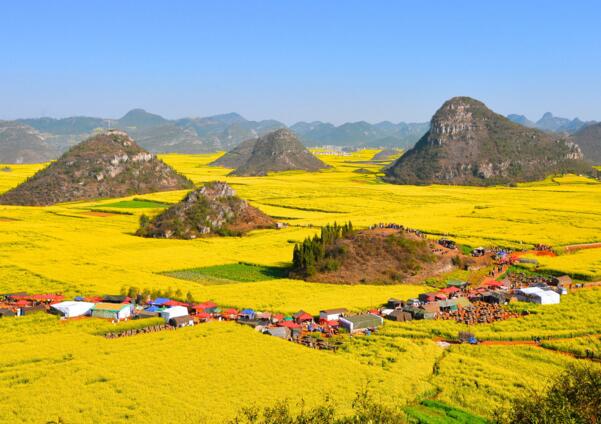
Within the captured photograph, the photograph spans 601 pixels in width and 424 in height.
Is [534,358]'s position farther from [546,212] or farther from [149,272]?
[546,212]

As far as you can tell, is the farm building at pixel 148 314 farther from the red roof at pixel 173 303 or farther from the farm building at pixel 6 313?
the farm building at pixel 6 313

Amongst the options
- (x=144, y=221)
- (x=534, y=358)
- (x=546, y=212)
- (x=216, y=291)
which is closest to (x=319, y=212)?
(x=144, y=221)

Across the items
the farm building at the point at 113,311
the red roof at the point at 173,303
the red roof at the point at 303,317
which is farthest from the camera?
the red roof at the point at 173,303

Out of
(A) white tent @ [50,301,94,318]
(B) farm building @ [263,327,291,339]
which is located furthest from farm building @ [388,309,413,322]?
(A) white tent @ [50,301,94,318]

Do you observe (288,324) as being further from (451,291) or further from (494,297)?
(494,297)

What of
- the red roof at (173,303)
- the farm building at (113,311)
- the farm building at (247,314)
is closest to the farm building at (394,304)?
the farm building at (247,314)

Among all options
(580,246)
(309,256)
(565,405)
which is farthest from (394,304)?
(580,246)
